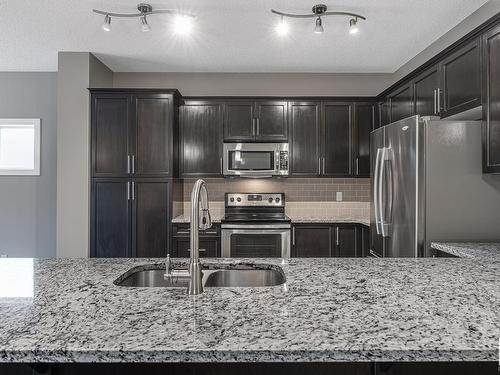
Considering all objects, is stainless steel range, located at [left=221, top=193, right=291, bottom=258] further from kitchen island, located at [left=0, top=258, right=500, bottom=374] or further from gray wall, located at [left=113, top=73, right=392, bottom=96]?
kitchen island, located at [left=0, top=258, right=500, bottom=374]

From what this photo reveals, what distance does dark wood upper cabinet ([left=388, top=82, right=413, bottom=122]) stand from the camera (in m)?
3.19

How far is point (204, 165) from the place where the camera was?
3910mm

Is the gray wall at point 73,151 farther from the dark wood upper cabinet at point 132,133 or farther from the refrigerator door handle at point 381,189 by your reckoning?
the refrigerator door handle at point 381,189

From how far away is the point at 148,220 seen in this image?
3.60 meters

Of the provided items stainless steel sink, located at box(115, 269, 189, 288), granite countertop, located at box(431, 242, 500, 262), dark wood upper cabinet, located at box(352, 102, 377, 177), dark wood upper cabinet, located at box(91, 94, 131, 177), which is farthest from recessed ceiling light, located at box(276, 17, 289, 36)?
stainless steel sink, located at box(115, 269, 189, 288)

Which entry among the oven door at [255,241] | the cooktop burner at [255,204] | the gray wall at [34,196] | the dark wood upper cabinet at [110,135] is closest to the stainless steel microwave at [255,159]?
the cooktop burner at [255,204]

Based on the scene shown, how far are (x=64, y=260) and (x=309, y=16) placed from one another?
2.43 m

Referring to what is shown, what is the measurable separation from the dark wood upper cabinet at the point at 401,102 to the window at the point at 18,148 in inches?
165

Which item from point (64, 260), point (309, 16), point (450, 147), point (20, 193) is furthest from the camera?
point (20, 193)

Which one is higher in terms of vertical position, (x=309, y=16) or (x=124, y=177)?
(x=309, y=16)

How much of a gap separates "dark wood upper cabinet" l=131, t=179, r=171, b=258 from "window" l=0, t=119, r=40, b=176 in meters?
1.59

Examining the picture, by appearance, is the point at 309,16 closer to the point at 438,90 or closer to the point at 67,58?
the point at 438,90

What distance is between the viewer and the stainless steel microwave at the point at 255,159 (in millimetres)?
3852

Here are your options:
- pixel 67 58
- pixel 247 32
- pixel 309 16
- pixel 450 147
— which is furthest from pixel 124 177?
pixel 450 147
